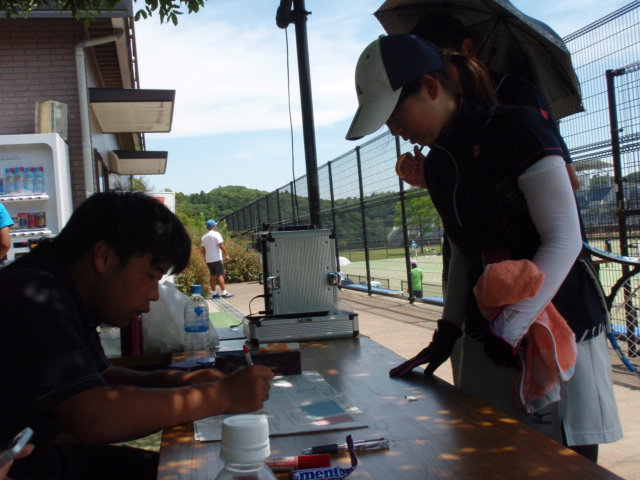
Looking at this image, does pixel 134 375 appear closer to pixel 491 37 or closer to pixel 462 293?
pixel 462 293

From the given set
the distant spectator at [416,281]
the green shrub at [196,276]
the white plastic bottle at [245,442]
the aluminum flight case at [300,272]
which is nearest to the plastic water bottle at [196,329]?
the aluminum flight case at [300,272]

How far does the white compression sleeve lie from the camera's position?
1.62 m

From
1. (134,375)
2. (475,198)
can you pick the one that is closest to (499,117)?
(475,198)

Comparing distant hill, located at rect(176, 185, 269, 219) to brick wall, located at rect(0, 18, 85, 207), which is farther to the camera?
distant hill, located at rect(176, 185, 269, 219)

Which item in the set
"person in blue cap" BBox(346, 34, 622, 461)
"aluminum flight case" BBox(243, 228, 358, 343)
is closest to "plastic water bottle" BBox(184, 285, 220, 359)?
"aluminum flight case" BBox(243, 228, 358, 343)

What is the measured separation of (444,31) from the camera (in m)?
2.42

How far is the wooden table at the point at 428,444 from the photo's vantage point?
1.30 m

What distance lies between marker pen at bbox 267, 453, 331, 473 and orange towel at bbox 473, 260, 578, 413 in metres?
0.61

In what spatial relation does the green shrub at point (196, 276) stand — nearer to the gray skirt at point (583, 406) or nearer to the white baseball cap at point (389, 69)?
the white baseball cap at point (389, 69)

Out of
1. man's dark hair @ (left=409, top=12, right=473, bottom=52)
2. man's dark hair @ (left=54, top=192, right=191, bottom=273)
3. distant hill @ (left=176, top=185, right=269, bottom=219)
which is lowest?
man's dark hair @ (left=54, top=192, right=191, bottom=273)

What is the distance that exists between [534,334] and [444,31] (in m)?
1.31

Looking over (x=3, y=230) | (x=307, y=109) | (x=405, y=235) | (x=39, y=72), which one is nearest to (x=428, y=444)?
(x=307, y=109)

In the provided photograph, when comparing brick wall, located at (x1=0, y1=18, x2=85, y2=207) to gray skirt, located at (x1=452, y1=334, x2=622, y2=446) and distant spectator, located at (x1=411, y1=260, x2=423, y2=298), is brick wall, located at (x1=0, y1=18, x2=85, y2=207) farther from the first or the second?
gray skirt, located at (x1=452, y1=334, x2=622, y2=446)

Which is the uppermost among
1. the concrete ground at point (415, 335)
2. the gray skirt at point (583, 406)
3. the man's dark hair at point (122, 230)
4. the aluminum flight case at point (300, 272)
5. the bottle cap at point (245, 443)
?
the man's dark hair at point (122, 230)
